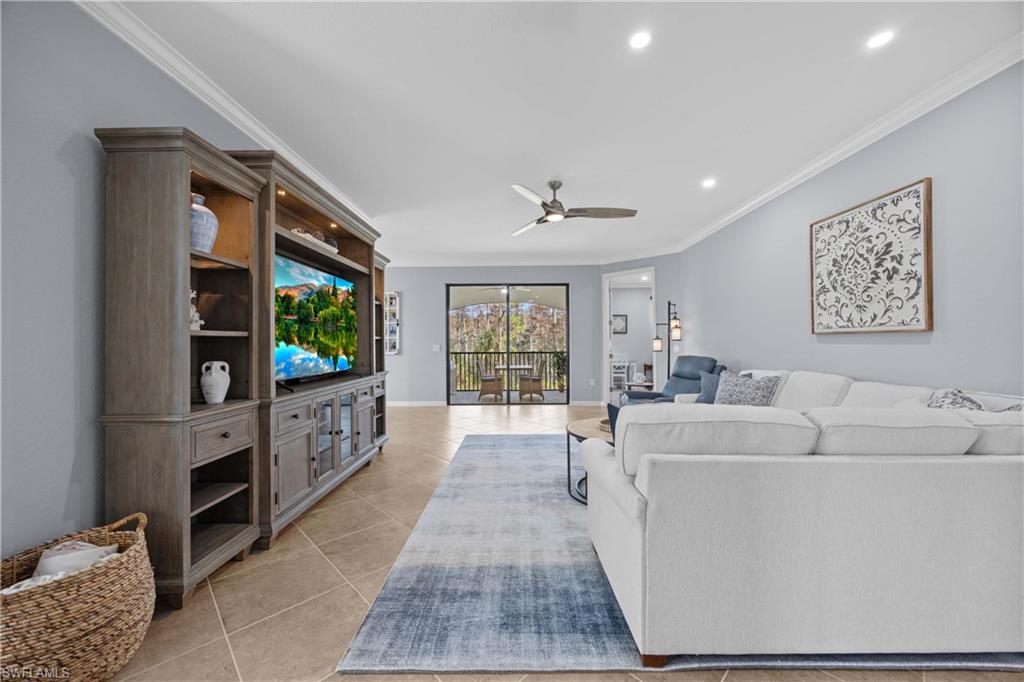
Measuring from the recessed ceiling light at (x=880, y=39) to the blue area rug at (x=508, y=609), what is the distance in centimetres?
263

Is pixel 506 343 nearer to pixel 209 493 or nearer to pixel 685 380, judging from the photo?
pixel 685 380

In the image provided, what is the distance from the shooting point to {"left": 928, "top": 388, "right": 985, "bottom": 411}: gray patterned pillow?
2.01 meters

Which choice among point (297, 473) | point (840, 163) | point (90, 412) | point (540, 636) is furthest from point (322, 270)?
point (840, 163)

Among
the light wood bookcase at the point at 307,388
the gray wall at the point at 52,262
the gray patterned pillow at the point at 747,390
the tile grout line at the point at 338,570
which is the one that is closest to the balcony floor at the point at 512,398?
the light wood bookcase at the point at 307,388

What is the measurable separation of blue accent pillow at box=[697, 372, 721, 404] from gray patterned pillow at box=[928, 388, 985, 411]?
191 cm

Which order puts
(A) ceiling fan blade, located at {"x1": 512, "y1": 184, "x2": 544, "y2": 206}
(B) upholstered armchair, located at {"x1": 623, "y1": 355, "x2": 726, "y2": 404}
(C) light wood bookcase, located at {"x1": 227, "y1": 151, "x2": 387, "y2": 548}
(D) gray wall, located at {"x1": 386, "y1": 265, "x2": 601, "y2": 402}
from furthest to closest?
(D) gray wall, located at {"x1": 386, "y1": 265, "x2": 601, "y2": 402}, (B) upholstered armchair, located at {"x1": 623, "y1": 355, "x2": 726, "y2": 404}, (A) ceiling fan blade, located at {"x1": 512, "y1": 184, "x2": 544, "y2": 206}, (C) light wood bookcase, located at {"x1": 227, "y1": 151, "x2": 387, "y2": 548}

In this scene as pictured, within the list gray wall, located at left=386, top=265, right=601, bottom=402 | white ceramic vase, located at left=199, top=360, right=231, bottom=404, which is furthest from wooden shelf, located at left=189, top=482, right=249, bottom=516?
gray wall, located at left=386, top=265, right=601, bottom=402

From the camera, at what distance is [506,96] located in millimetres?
2469

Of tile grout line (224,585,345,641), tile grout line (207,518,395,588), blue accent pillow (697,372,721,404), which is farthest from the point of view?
blue accent pillow (697,372,721,404)

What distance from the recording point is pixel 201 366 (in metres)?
2.31

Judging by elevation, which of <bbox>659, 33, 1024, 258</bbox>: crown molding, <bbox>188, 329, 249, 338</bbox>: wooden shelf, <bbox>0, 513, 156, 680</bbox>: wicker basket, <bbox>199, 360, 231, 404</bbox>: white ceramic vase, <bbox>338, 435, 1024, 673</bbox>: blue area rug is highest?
<bbox>659, 33, 1024, 258</bbox>: crown molding

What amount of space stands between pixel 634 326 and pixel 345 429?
8.26 metres

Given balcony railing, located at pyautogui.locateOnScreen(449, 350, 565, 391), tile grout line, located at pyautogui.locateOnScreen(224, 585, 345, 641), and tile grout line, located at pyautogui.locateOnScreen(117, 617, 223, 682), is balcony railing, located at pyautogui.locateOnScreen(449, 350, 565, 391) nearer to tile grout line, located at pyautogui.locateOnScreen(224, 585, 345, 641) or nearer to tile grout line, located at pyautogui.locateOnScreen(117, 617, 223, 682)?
tile grout line, located at pyautogui.locateOnScreen(224, 585, 345, 641)

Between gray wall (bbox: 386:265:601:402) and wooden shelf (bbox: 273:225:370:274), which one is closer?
wooden shelf (bbox: 273:225:370:274)
